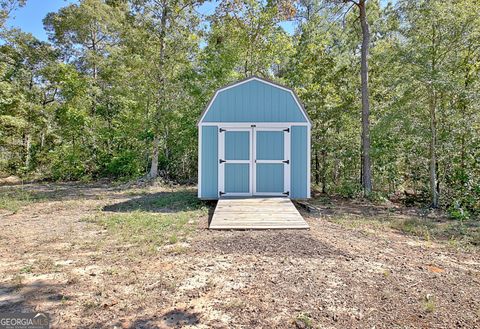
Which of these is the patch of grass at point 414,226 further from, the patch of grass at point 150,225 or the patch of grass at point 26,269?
the patch of grass at point 26,269

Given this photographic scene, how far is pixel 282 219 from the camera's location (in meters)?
5.71

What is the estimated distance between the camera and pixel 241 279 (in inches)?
132

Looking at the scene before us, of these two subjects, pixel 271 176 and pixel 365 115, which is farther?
pixel 365 115

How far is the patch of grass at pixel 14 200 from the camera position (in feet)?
23.9

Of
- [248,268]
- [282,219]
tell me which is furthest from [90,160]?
[248,268]

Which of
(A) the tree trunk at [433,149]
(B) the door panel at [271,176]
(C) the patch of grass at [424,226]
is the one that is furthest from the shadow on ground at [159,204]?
(A) the tree trunk at [433,149]

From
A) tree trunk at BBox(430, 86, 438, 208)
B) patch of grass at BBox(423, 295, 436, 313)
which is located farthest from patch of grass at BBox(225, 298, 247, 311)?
tree trunk at BBox(430, 86, 438, 208)

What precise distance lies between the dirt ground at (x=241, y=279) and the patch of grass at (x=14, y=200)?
7.23 feet

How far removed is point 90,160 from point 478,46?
539 inches

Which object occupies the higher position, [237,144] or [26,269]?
[237,144]

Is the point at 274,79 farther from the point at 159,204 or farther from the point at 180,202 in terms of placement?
the point at 159,204

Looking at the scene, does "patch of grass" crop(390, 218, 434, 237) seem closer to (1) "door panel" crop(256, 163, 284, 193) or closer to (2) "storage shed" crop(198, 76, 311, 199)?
(2) "storage shed" crop(198, 76, 311, 199)

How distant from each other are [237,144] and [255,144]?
0.43 meters

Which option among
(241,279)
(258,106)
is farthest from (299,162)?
(241,279)
